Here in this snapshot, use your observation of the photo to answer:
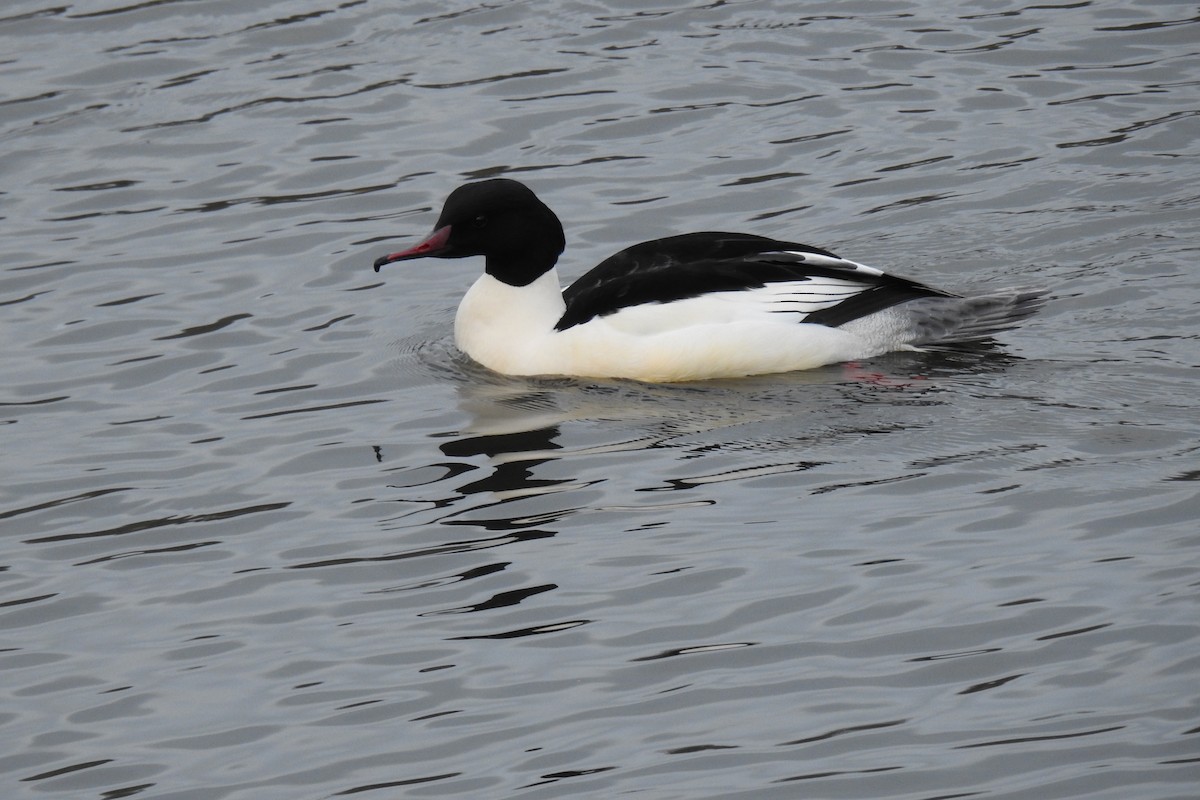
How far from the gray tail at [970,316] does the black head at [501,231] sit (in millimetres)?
1932

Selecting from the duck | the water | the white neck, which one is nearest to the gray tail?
the duck

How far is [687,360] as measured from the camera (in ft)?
29.7

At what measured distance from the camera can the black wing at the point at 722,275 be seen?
9125mm

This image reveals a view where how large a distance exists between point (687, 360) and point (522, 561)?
7.18ft

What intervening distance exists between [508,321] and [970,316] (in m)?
2.39

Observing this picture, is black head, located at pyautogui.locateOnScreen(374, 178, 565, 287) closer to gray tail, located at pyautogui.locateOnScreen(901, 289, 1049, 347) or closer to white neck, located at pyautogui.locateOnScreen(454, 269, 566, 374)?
white neck, located at pyautogui.locateOnScreen(454, 269, 566, 374)

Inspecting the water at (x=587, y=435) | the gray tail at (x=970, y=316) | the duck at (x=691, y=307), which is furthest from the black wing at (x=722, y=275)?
the water at (x=587, y=435)

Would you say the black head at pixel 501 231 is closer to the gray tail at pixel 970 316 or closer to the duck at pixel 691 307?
the duck at pixel 691 307

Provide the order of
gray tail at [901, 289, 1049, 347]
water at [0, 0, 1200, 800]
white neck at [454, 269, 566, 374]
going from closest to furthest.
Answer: water at [0, 0, 1200, 800] → gray tail at [901, 289, 1049, 347] → white neck at [454, 269, 566, 374]

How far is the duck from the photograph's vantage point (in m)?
9.09

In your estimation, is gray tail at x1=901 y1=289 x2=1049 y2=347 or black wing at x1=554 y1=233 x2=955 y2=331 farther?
gray tail at x1=901 y1=289 x2=1049 y2=347

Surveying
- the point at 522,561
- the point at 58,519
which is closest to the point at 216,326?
the point at 58,519

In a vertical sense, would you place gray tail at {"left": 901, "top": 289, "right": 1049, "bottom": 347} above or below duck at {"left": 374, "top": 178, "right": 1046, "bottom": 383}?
below

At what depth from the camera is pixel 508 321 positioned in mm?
9523
